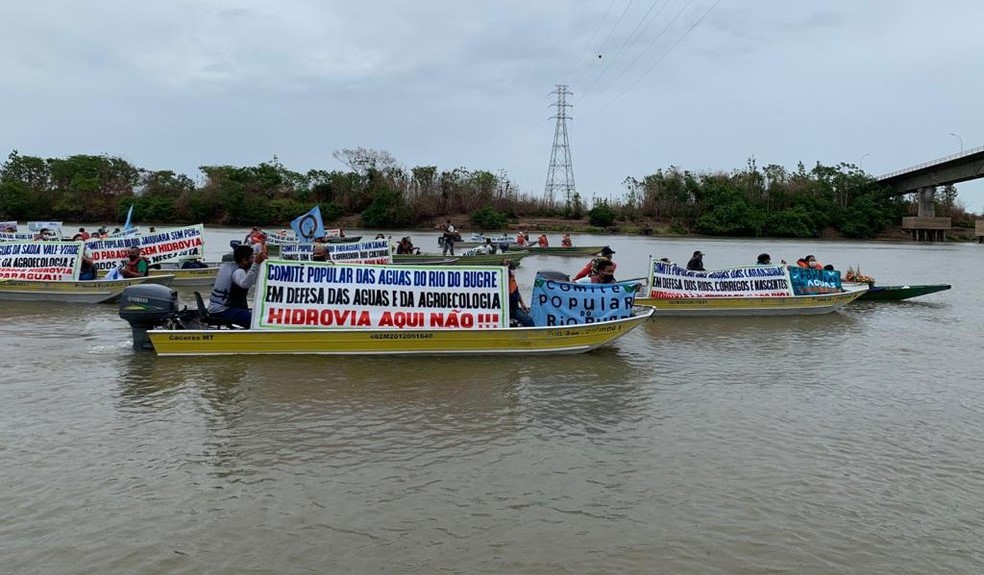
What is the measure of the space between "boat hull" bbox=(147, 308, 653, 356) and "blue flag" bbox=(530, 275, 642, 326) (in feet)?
0.89

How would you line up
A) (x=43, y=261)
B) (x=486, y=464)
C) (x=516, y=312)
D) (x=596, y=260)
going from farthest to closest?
1. (x=43, y=261)
2. (x=596, y=260)
3. (x=516, y=312)
4. (x=486, y=464)

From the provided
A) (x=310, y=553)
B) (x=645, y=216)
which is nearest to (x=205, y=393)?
(x=310, y=553)

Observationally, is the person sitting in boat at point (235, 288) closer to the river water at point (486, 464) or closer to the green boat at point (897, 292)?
the river water at point (486, 464)

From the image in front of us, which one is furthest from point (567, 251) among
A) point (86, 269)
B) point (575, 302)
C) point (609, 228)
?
point (609, 228)

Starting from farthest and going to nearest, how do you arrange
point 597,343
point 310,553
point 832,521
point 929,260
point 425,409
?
point 929,260 → point 597,343 → point 425,409 → point 832,521 → point 310,553

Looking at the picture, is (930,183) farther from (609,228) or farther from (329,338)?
(329,338)

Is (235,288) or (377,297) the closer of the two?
(235,288)

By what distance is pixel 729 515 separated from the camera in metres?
6.45

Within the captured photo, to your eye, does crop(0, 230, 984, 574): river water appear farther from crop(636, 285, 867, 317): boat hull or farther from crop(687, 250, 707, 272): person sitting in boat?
crop(687, 250, 707, 272): person sitting in boat

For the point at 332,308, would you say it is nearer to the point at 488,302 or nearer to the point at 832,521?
the point at 488,302

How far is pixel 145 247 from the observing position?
70.1ft

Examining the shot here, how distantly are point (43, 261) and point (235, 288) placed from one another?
10.5m

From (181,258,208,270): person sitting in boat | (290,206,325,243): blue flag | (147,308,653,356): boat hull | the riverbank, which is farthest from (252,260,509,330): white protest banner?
the riverbank

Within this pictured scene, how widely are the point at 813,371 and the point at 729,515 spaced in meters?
7.11
